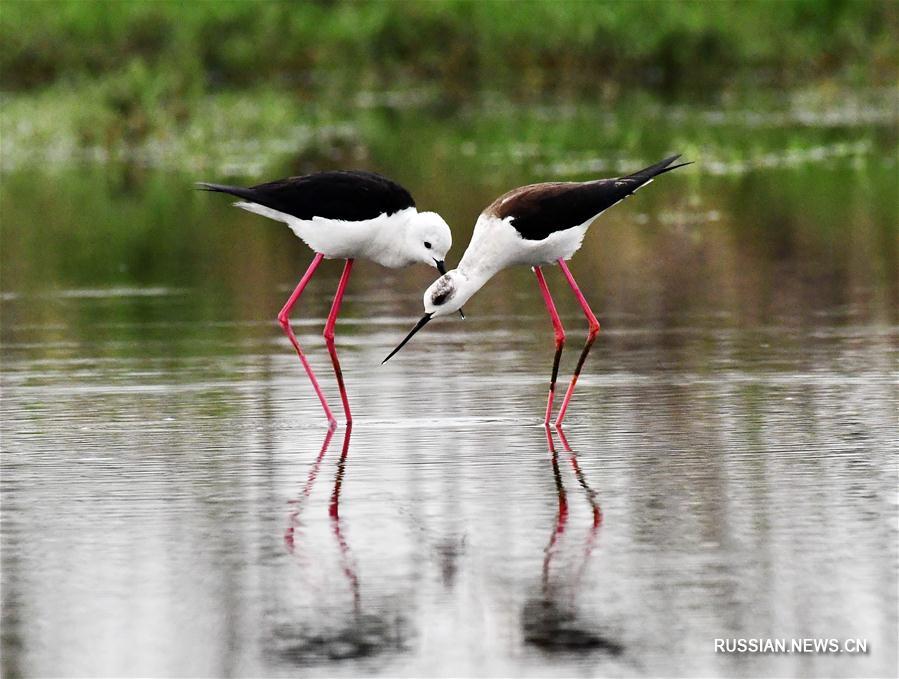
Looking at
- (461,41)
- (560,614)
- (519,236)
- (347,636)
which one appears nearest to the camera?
(347,636)

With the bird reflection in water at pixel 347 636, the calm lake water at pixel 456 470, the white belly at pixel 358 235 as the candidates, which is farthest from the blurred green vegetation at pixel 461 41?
the bird reflection in water at pixel 347 636

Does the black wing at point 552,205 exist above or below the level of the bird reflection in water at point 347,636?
above

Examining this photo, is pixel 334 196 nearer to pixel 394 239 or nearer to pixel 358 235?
pixel 358 235

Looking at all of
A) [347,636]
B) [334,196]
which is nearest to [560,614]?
[347,636]

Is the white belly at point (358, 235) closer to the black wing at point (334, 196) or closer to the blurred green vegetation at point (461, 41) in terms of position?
the black wing at point (334, 196)

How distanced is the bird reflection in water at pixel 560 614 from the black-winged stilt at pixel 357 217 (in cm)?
294

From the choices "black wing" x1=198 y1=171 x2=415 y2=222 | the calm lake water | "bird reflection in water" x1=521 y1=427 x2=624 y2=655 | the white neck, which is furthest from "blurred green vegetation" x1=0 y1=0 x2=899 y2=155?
"bird reflection in water" x1=521 y1=427 x2=624 y2=655

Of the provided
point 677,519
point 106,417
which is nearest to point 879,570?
point 677,519

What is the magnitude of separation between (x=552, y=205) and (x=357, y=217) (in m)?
0.96

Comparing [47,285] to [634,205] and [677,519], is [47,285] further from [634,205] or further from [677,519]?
[677,519]

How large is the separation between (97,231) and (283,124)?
13.7 meters

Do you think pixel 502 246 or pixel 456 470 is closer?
pixel 456 470

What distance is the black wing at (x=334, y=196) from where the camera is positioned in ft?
35.2

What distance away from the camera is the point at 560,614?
6781mm
